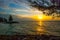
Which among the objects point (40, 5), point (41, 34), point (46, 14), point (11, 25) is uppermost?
point (40, 5)

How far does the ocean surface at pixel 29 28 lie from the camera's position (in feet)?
5.97

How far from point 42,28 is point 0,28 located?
0.51 meters

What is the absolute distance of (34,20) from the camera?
184cm

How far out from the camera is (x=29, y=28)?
71.9 inches

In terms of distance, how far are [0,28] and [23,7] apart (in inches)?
15.0

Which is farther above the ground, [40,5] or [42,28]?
[40,5]

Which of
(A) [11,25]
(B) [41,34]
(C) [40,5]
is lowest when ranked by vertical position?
(B) [41,34]

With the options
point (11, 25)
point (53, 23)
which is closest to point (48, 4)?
point (53, 23)

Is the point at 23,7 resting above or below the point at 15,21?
above

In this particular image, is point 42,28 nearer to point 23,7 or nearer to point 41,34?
point 41,34

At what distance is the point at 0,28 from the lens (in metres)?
1.83

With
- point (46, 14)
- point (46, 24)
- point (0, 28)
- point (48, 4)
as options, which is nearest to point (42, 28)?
point (46, 24)

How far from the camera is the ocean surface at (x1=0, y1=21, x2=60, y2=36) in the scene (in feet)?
5.97

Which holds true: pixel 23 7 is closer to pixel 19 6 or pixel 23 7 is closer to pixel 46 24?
pixel 19 6
